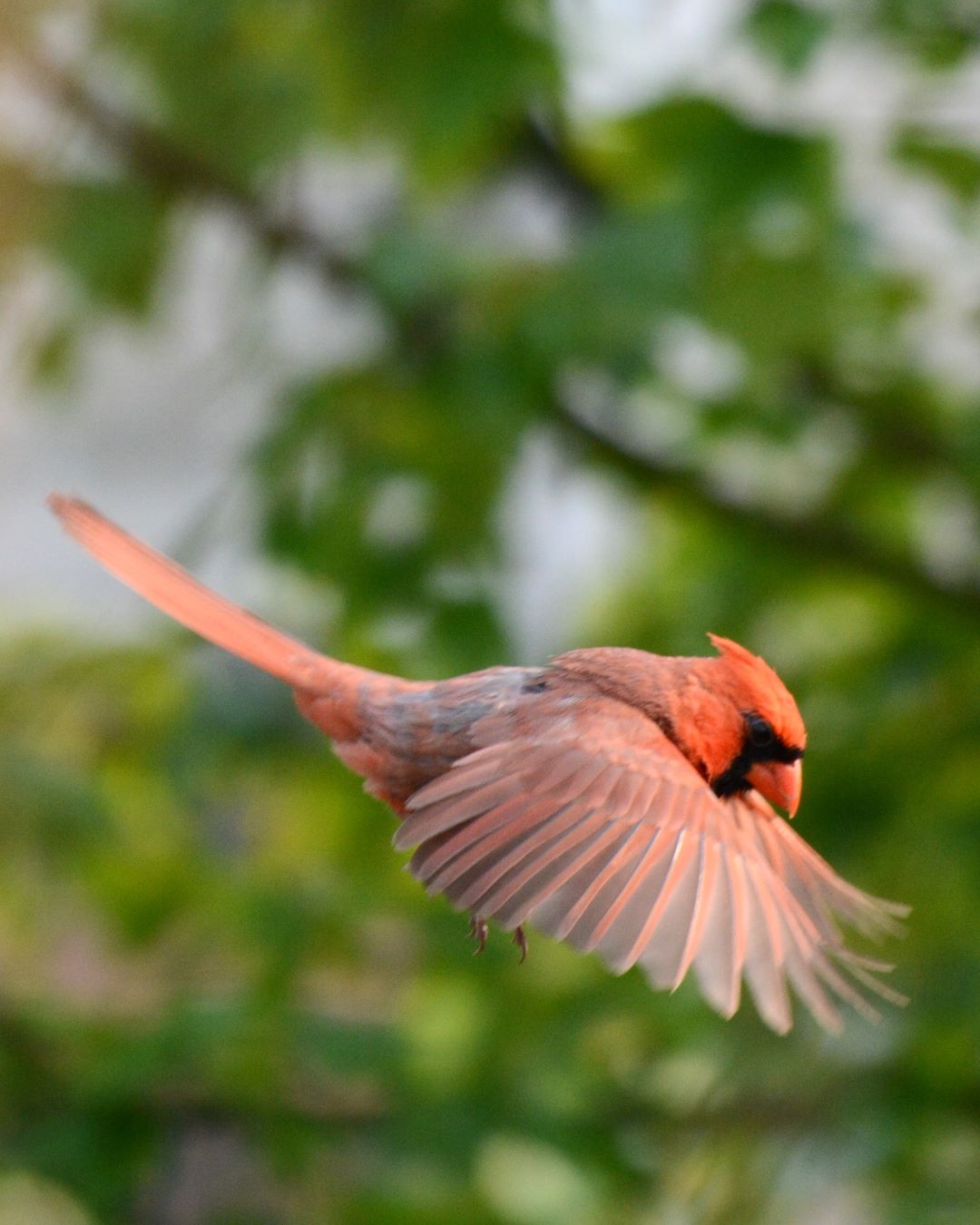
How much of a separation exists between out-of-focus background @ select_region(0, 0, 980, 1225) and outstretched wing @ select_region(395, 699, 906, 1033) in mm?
1490

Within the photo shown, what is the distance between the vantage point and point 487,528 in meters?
2.92

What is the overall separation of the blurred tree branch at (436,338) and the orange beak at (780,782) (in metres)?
1.94

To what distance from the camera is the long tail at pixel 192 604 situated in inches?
35.2

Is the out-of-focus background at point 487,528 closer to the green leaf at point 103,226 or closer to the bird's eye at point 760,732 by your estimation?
the green leaf at point 103,226

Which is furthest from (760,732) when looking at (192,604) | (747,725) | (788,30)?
(788,30)

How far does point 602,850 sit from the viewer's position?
89 centimetres

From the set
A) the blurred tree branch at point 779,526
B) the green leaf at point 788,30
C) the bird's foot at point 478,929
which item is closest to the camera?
the bird's foot at point 478,929

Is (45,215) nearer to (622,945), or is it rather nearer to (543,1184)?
(543,1184)

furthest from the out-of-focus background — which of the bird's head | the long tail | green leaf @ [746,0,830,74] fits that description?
the bird's head

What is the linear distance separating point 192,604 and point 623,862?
30 centimetres

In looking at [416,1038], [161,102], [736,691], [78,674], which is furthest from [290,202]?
[736,691]

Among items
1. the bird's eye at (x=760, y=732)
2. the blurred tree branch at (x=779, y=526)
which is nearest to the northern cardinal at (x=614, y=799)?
the bird's eye at (x=760, y=732)

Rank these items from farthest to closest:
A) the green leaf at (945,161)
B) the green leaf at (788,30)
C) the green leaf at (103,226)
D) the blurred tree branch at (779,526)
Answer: the green leaf at (103,226) < the blurred tree branch at (779,526) < the green leaf at (945,161) < the green leaf at (788,30)

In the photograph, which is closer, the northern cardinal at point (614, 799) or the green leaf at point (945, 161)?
the northern cardinal at point (614, 799)
